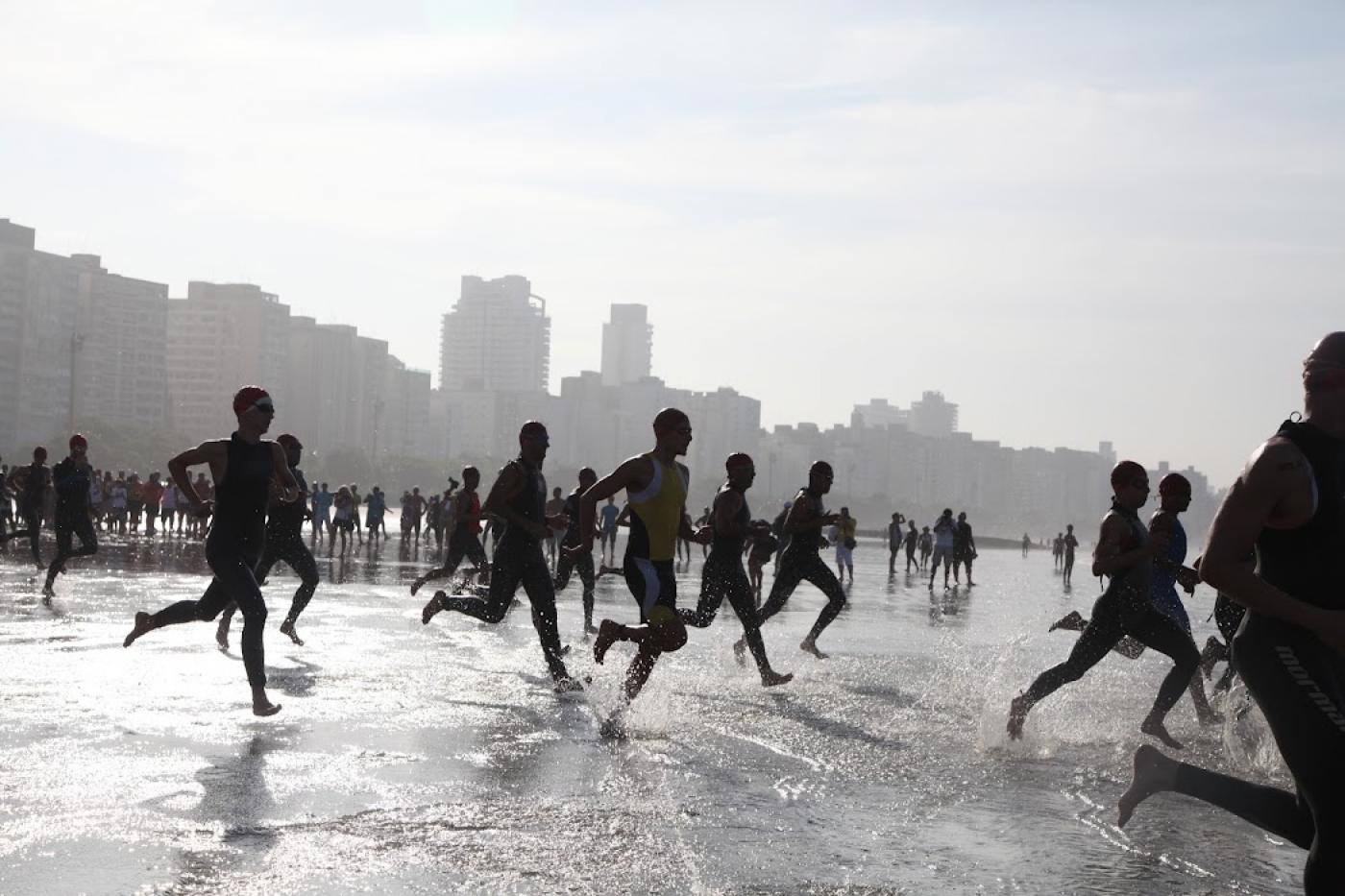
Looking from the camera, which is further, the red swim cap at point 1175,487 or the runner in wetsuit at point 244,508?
the red swim cap at point 1175,487

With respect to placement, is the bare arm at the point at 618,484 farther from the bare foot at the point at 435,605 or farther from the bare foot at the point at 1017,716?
the bare foot at the point at 435,605

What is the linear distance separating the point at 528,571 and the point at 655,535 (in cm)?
239

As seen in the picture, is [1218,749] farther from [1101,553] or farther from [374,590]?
[374,590]

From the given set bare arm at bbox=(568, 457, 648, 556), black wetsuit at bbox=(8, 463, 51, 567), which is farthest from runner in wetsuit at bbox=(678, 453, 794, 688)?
black wetsuit at bbox=(8, 463, 51, 567)

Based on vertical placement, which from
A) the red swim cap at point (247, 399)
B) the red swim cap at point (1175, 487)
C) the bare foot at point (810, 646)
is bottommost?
the bare foot at point (810, 646)

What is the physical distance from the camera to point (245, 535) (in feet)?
29.9

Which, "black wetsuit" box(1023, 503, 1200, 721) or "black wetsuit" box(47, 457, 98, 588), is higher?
"black wetsuit" box(47, 457, 98, 588)

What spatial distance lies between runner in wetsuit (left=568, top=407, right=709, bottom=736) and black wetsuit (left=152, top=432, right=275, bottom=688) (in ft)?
6.40

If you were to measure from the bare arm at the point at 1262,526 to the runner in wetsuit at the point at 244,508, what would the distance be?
5.96 meters

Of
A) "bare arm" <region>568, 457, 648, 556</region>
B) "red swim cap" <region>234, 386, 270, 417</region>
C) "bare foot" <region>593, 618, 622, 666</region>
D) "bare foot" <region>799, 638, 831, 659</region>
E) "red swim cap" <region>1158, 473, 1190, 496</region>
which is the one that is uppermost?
"red swim cap" <region>234, 386, 270, 417</region>

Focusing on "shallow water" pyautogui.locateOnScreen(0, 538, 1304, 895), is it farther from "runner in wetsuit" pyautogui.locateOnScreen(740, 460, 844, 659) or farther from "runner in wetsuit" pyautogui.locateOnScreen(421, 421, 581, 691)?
"runner in wetsuit" pyautogui.locateOnScreen(740, 460, 844, 659)

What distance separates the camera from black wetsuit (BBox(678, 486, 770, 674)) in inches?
460

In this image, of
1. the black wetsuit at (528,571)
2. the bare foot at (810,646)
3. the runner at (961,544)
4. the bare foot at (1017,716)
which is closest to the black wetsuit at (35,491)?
the black wetsuit at (528,571)

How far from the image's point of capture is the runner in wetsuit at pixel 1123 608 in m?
8.80
